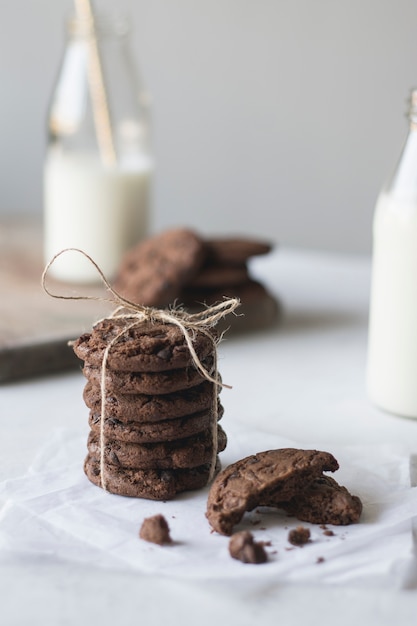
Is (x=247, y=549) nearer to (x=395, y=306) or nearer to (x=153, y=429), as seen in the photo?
(x=153, y=429)

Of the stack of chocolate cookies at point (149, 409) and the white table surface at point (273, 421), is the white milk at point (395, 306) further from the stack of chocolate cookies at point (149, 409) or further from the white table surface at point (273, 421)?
the stack of chocolate cookies at point (149, 409)

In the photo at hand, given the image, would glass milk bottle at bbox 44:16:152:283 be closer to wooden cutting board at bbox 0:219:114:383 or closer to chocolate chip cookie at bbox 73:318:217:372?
wooden cutting board at bbox 0:219:114:383

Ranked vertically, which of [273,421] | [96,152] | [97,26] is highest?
[97,26]

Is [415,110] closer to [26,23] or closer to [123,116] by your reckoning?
[123,116]

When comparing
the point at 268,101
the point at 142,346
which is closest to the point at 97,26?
the point at 268,101

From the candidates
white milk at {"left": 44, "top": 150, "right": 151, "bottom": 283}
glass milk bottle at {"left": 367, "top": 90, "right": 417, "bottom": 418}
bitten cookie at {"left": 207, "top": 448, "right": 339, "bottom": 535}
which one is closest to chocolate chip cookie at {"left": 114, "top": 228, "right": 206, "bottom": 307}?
white milk at {"left": 44, "top": 150, "right": 151, "bottom": 283}

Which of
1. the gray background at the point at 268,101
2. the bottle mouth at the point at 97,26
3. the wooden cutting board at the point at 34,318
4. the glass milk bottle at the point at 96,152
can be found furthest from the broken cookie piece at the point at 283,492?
the gray background at the point at 268,101
